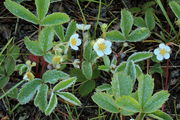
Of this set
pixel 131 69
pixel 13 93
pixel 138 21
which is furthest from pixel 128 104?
pixel 138 21

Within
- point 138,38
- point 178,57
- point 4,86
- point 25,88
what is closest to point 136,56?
point 138,38

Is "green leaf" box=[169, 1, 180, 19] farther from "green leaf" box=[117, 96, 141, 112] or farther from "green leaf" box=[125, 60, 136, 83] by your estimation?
"green leaf" box=[117, 96, 141, 112]

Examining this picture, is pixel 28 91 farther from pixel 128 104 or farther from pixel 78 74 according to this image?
pixel 128 104

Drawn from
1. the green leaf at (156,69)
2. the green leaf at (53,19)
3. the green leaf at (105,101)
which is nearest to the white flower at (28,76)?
the green leaf at (53,19)

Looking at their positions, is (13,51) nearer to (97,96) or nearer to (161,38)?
(97,96)

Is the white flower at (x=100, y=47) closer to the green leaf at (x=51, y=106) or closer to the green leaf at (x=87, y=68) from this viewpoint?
the green leaf at (x=87, y=68)
